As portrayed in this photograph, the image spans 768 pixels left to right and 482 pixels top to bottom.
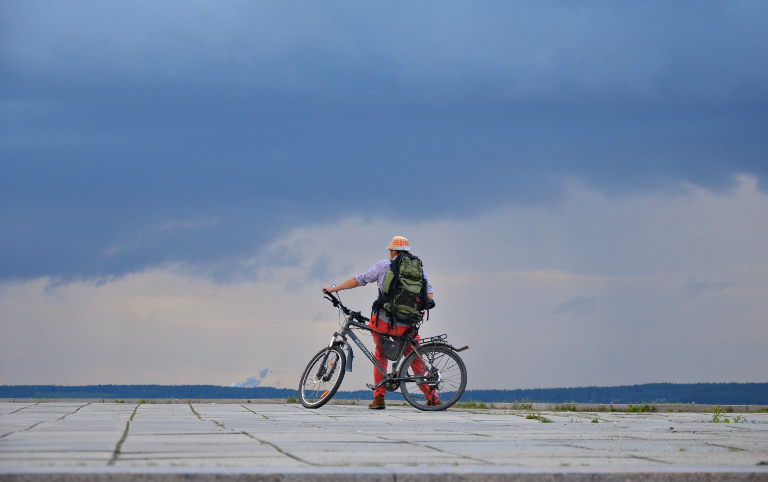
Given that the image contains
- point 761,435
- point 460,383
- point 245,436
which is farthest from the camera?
point 460,383

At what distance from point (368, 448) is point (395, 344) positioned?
17.9ft

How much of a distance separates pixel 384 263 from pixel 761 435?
510cm

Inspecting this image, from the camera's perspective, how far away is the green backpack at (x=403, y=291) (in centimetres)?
1121

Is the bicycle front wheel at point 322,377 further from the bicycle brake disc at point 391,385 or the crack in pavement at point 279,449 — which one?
the crack in pavement at point 279,449

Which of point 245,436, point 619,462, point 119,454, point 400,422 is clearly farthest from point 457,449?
point 400,422

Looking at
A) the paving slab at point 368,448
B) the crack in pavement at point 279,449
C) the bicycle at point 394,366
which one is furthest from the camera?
the bicycle at point 394,366

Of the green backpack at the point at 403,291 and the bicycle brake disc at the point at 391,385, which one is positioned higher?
the green backpack at the point at 403,291

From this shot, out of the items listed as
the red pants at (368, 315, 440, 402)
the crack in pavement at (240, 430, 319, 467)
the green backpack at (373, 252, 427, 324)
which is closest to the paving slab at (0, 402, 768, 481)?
the crack in pavement at (240, 430, 319, 467)

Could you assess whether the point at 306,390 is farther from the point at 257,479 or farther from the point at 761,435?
the point at 257,479

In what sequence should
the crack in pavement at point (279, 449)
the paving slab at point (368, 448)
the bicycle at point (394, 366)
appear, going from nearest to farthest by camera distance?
the paving slab at point (368, 448)
the crack in pavement at point (279, 449)
the bicycle at point (394, 366)

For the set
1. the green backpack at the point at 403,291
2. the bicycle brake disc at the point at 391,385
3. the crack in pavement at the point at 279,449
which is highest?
the green backpack at the point at 403,291

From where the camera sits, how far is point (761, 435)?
814cm

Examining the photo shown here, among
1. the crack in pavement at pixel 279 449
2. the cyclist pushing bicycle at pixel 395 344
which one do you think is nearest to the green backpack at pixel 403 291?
the cyclist pushing bicycle at pixel 395 344

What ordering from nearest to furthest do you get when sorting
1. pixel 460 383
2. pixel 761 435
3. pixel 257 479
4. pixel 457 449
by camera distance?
1. pixel 257 479
2. pixel 457 449
3. pixel 761 435
4. pixel 460 383
